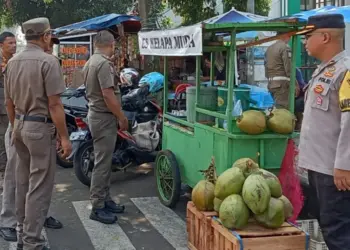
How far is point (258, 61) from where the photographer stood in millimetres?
13898

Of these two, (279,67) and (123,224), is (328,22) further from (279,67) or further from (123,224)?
(279,67)

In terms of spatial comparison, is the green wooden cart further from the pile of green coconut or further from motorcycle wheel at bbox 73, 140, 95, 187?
motorcycle wheel at bbox 73, 140, 95, 187

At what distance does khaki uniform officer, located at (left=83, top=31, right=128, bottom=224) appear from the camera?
533 centimetres

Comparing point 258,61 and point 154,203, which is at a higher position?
point 258,61

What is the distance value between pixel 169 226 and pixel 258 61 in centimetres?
917

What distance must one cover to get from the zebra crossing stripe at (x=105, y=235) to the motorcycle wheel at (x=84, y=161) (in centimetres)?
98

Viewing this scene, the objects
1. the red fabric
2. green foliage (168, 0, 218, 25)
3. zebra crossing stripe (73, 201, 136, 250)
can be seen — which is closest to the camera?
the red fabric

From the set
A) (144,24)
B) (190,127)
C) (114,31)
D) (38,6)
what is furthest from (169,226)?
(38,6)

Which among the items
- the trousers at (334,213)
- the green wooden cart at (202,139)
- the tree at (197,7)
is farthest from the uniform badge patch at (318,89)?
the tree at (197,7)

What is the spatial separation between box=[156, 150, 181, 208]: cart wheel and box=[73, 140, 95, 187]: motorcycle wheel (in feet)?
3.39

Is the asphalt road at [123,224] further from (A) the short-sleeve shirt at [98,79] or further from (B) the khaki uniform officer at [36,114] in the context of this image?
(A) the short-sleeve shirt at [98,79]

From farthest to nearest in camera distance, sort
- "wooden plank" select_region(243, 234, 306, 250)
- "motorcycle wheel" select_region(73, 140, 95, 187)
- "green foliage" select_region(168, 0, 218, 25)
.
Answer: "green foliage" select_region(168, 0, 218, 25), "motorcycle wheel" select_region(73, 140, 95, 187), "wooden plank" select_region(243, 234, 306, 250)

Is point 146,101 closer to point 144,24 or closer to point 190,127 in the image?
point 190,127

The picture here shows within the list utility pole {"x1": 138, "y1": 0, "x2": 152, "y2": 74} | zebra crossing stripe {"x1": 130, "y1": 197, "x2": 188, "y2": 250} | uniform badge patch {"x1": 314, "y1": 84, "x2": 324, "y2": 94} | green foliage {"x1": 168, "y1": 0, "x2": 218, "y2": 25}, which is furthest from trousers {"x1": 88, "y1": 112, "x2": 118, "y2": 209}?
green foliage {"x1": 168, "y1": 0, "x2": 218, "y2": 25}
